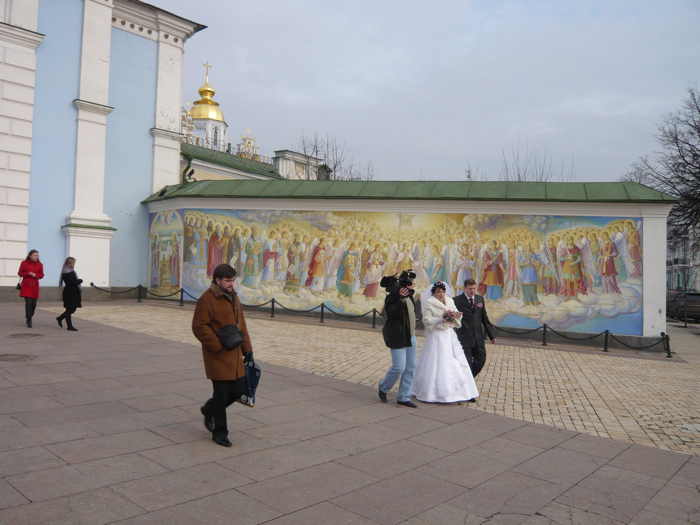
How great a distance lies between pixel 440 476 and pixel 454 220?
1277 centimetres

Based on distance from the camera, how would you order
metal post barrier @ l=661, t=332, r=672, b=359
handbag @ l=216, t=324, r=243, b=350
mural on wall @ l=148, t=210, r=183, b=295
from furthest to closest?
mural on wall @ l=148, t=210, r=183, b=295
metal post barrier @ l=661, t=332, r=672, b=359
handbag @ l=216, t=324, r=243, b=350

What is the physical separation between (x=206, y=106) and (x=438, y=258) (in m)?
46.2

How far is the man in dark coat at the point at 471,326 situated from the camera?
8156 millimetres

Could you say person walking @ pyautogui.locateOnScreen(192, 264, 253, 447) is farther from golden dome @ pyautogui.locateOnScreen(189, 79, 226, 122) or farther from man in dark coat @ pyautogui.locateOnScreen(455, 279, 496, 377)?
golden dome @ pyautogui.locateOnScreen(189, 79, 226, 122)

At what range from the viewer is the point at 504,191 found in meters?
16.9

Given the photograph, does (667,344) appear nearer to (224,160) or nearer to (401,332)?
(401,332)

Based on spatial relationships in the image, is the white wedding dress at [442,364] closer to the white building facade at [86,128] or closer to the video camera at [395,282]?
the video camera at [395,282]

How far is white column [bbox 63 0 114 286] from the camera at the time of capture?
20625mm

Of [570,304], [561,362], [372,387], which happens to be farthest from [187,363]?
[570,304]

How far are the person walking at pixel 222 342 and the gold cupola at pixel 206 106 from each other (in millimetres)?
55118

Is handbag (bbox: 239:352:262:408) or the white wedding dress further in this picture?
the white wedding dress

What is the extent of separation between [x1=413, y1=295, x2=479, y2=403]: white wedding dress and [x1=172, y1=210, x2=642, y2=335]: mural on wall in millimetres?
9073

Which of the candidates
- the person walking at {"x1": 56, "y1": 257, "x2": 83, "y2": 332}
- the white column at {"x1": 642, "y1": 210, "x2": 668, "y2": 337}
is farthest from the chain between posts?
the person walking at {"x1": 56, "y1": 257, "x2": 83, "y2": 332}

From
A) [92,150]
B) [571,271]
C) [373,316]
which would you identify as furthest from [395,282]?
[92,150]
